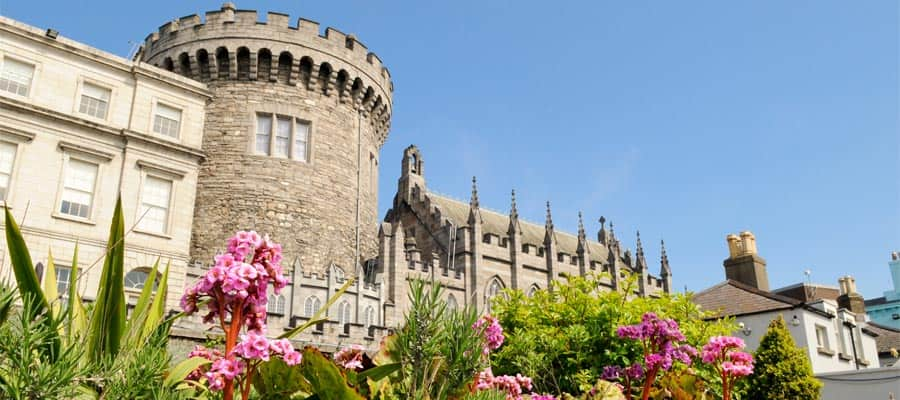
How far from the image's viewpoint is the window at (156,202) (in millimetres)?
20000

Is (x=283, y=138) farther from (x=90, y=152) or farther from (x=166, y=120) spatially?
(x=90, y=152)

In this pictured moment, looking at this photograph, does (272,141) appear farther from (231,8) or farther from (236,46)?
(231,8)

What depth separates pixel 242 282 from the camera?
354 centimetres

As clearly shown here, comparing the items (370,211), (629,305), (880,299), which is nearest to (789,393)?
(629,305)

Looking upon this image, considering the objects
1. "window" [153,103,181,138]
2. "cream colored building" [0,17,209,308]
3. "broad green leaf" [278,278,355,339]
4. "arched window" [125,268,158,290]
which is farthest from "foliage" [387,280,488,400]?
"window" [153,103,181,138]

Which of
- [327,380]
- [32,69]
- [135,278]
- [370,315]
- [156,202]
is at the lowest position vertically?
[327,380]

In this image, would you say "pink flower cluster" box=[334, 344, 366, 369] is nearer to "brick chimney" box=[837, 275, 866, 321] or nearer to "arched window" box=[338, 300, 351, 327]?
"arched window" box=[338, 300, 351, 327]

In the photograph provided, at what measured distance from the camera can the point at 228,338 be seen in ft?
11.5

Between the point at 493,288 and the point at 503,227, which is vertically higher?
the point at 503,227

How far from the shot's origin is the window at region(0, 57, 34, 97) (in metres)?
19.0

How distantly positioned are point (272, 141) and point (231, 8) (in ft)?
19.4

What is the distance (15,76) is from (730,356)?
19644 mm

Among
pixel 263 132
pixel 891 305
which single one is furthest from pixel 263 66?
pixel 891 305

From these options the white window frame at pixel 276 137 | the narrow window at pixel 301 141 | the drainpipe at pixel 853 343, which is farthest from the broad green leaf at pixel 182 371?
the drainpipe at pixel 853 343
